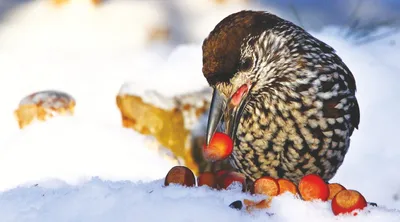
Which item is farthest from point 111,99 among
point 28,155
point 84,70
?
point 28,155

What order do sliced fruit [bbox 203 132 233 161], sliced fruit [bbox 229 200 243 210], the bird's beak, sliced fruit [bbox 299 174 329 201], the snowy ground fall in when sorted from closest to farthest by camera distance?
1. sliced fruit [bbox 229 200 243 210]
2. sliced fruit [bbox 299 174 329 201]
3. sliced fruit [bbox 203 132 233 161]
4. the bird's beak
5. the snowy ground

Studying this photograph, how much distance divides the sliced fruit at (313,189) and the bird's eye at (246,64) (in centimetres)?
69

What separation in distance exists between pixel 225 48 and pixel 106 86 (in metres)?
2.65

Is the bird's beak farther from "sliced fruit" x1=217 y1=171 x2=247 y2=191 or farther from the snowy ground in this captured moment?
the snowy ground

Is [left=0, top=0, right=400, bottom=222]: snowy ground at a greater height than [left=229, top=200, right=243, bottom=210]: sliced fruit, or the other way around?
[left=0, top=0, right=400, bottom=222]: snowy ground

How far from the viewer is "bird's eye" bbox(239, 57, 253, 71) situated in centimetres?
234

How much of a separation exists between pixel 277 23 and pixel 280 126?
1.36 feet

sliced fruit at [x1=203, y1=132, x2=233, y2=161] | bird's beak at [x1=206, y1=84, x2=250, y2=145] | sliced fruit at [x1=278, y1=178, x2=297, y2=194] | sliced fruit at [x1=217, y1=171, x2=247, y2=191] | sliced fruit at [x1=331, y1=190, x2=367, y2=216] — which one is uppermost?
bird's beak at [x1=206, y1=84, x2=250, y2=145]

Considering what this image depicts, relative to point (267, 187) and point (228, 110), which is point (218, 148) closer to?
point (228, 110)

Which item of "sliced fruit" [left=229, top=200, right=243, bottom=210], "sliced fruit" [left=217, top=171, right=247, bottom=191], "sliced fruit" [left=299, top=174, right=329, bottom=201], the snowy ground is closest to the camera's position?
"sliced fruit" [left=229, top=200, right=243, bottom=210]

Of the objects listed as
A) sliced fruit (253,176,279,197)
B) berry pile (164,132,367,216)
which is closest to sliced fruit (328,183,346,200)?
berry pile (164,132,367,216)

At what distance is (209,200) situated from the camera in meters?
1.50

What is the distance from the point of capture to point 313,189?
170cm

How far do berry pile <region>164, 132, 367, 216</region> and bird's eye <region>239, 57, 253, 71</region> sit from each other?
0.85ft
